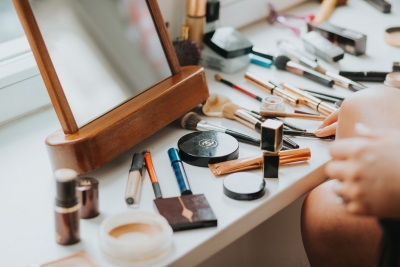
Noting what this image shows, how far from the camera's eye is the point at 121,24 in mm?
846

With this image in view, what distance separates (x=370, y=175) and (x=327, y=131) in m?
0.31

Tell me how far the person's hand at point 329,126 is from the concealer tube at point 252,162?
0.21ft

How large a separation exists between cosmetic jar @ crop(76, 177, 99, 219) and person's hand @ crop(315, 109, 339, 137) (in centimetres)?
36

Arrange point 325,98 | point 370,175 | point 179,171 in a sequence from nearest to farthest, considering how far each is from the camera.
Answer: point 370,175, point 179,171, point 325,98

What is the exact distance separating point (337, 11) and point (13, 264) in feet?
3.36

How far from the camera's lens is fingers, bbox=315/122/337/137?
85 cm

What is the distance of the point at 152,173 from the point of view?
0.77 meters

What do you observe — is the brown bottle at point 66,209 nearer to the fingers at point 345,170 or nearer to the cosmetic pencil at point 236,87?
the fingers at point 345,170

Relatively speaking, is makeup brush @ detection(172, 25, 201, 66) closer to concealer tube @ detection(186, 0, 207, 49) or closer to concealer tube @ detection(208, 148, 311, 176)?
concealer tube @ detection(186, 0, 207, 49)

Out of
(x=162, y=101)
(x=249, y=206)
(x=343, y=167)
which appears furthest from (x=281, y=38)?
(x=343, y=167)

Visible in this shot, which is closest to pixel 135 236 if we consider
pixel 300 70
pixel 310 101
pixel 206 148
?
pixel 206 148

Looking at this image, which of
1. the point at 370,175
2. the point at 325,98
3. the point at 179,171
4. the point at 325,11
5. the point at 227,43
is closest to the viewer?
the point at 370,175

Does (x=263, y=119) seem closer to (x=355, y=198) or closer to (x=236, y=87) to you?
(x=236, y=87)

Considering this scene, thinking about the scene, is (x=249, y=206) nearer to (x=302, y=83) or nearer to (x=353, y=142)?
(x=353, y=142)
